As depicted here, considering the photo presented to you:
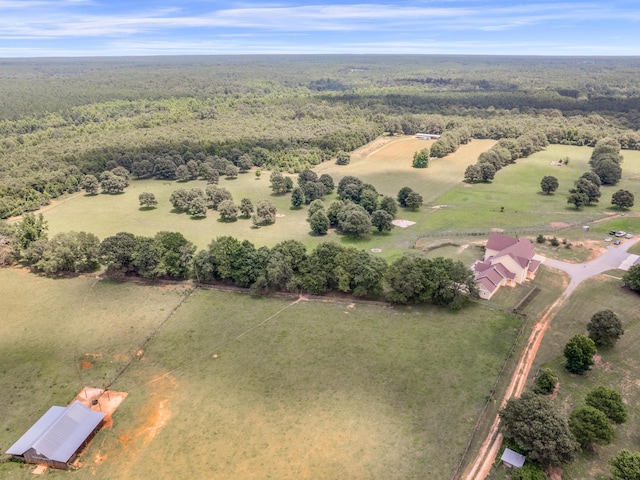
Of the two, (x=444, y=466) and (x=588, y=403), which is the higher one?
(x=588, y=403)

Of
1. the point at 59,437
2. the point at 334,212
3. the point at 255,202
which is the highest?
the point at 334,212

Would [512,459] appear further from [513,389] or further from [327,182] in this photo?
[327,182]

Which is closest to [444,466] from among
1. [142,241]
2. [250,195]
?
[142,241]

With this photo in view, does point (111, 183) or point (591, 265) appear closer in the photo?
point (591, 265)

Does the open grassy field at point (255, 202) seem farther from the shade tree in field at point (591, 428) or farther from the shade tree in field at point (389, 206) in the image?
the shade tree in field at point (591, 428)

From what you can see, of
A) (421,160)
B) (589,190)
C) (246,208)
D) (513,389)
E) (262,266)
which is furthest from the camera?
(421,160)

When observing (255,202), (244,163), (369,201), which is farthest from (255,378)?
(244,163)

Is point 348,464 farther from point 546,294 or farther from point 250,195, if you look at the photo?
point 250,195
